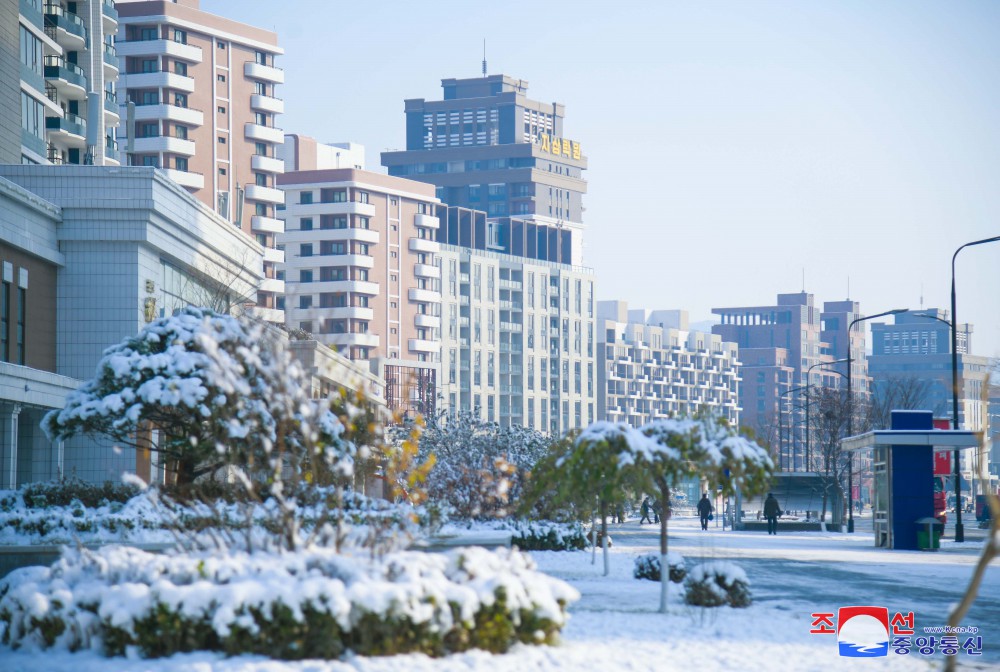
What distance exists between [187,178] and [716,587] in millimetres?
85190

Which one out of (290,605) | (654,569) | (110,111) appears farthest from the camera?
(110,111)

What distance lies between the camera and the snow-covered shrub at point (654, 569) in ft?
78.0

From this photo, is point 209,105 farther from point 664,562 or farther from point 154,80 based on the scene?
point 664,562

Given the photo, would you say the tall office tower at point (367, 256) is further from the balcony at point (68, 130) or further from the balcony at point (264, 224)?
the balcony at point (68, 130)

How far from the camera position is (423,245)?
455 ft

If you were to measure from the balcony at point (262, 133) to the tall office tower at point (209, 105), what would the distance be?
0.25 ft

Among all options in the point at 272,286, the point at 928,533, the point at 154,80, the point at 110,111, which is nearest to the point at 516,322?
the point at 272,286

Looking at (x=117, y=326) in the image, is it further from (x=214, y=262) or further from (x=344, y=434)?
(x=344, y=434)

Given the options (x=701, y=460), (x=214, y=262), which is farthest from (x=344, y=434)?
(x=214, y=262)

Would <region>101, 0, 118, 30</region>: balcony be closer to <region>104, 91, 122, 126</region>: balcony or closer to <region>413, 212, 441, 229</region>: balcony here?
<region>104, 91, 122, 126</region>: balcony

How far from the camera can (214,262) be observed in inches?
2083

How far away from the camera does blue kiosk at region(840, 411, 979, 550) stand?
40.0 meters

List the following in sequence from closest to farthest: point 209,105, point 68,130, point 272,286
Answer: point 68,130 → point 209,105 → point 272,286

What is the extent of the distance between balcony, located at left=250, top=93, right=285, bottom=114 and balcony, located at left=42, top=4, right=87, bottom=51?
116ft
